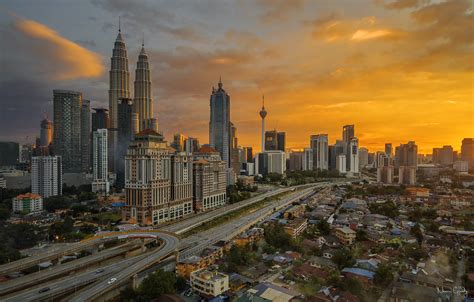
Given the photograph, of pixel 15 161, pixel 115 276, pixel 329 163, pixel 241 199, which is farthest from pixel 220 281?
pixel 329 163

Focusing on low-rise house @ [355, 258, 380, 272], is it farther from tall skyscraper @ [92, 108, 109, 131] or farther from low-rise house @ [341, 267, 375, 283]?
tall skyscraper @ [92, 108, 109, 131]

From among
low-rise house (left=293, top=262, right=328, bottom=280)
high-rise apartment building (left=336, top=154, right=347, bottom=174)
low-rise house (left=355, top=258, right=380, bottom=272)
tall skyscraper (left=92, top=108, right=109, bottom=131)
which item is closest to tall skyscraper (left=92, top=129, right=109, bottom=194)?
tall skyscraper (left=92, top=108, right=109, bottom=131)

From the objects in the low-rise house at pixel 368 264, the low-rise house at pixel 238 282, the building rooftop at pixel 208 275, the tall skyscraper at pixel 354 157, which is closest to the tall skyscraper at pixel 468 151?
the tall skyscraper at pixel 354 157

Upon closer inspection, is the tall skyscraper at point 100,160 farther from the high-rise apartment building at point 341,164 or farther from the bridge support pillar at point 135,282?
the high-rise apartment building at point 341,164

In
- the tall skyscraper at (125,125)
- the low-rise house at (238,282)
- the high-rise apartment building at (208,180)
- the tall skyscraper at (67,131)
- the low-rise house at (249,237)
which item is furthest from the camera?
the tall skyscraper at (125,125)

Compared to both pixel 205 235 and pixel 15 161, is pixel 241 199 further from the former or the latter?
pixel 15 161

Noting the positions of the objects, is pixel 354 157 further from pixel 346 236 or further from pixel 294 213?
pixel 346 236
